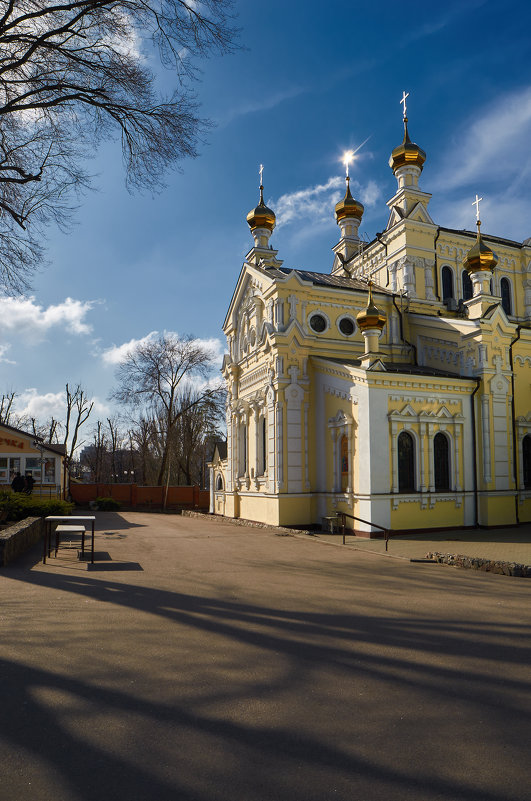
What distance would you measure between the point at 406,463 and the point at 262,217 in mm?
14255

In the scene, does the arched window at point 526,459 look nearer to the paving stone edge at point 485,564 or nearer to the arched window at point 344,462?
the arched window at point 344,462

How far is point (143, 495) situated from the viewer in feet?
131

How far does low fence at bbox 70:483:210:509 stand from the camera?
3950 centimetres

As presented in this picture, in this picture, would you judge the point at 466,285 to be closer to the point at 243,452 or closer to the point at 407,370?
the point at 407,370

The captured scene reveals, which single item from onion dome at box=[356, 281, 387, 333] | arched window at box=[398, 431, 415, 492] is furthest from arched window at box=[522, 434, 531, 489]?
onion dome at box=[356, 281, 387, 333]

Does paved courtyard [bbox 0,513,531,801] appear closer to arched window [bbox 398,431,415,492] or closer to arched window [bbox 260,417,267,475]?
arched window [bbox 398,431,415,492]

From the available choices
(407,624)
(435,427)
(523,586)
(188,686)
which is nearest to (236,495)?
(435,427)

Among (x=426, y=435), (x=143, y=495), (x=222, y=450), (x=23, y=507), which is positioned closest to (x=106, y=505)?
(x=143, y=495)

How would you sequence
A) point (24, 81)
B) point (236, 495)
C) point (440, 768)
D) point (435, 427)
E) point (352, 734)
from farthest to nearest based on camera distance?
1. point (236, 495)
2. point (435, 427)
3. point (24, 81)
4. point (352, 734)
5. point (440, 768)

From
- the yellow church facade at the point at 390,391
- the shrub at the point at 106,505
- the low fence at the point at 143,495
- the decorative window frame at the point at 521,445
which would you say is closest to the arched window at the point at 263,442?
the yellow church facade at the point at 390,391

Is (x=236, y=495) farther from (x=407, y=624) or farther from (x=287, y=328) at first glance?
(x=407, y=624)

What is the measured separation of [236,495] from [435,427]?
9284 mm

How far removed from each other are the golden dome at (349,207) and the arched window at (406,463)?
15.2 m

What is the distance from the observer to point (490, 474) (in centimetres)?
1791
